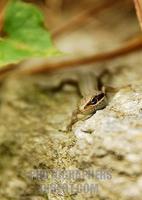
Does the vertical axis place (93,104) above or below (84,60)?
below

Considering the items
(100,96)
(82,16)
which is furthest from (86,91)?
(82,16)

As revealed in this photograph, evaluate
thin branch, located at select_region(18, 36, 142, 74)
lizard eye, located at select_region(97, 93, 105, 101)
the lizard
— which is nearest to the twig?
thin branch, located at select_region(18, 36, 142, 74)

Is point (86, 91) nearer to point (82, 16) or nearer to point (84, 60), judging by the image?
point (84, 60)

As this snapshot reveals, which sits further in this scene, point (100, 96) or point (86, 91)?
point (86, 91)

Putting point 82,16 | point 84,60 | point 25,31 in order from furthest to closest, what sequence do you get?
point 82,16
point 84,60
point 25,31

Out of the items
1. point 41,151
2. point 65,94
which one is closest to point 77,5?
point 65,94

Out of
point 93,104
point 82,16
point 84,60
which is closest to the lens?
point 93,104

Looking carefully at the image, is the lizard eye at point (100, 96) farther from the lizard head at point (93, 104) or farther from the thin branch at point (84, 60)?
the thin branch at point (84, 60)
